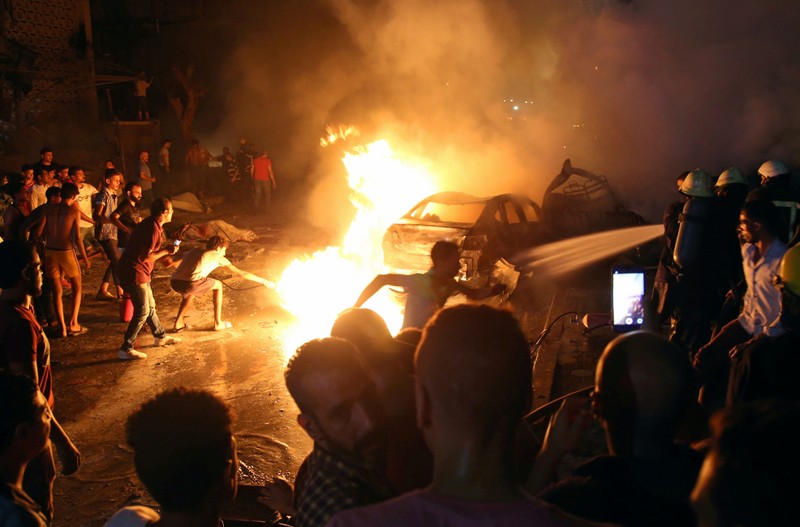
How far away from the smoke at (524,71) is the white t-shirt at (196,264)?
411 inches

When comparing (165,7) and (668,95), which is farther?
(165,7)

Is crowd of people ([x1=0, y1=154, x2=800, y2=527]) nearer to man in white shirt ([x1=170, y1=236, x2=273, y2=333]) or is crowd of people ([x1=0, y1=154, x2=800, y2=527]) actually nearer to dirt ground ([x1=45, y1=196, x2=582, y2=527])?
dirt ground ([x1=45, y1=196, x2=582, y2=527])

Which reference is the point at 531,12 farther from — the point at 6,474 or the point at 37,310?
the point at 6,474

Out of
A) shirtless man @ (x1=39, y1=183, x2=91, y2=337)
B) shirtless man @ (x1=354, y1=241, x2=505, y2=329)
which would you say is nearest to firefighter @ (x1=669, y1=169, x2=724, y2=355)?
shirtless man @ (x1=354, y1=241, x2=505, y2=329)

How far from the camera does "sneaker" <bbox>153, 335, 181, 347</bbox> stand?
326 inches

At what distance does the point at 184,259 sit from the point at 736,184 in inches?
255

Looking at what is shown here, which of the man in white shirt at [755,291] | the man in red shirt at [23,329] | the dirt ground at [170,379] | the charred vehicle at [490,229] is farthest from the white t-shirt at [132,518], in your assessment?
the charred vehicle at [490,229]

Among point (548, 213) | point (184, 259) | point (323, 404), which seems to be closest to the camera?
point (323, 404)

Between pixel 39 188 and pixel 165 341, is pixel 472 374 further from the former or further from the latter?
pixel 39 188

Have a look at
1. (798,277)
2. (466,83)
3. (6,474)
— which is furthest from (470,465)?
(466,83)

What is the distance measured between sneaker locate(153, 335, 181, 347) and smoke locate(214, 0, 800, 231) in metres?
10.6

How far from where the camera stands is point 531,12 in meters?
20.6

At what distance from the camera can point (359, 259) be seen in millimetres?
11797

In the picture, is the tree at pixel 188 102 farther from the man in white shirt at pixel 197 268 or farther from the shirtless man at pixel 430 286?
the shirtless man at pixel 430 286
